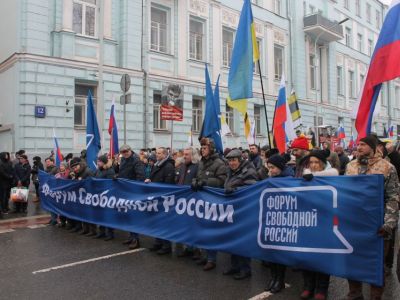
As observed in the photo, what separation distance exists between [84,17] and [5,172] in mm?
8024

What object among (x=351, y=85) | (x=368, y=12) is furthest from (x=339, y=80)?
(x=368, y=12)

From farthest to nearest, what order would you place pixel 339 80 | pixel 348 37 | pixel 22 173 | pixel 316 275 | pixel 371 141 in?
pixel 348 37, pixel 339 80, pixel 22 173, pixel 316 275, pixel 371 141

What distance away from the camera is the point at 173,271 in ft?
19.5

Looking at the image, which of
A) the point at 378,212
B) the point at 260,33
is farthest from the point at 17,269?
the point at 260,33

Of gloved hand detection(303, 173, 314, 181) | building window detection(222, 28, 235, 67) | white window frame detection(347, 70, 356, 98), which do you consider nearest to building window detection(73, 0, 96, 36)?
building window detection(222, 28, 235, 67)

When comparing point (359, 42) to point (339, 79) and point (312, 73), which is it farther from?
point (312, 73)

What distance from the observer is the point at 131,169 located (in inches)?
320

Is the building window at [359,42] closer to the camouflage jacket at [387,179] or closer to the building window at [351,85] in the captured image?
the building window at [351,85]

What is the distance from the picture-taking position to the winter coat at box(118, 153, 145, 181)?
807cm

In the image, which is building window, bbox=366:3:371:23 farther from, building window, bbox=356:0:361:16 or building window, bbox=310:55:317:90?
building window, bbox=310:55:317:90

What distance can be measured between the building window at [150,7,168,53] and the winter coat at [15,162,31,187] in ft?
29.6

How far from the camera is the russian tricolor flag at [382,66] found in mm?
4727

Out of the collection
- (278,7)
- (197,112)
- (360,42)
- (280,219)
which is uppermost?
(360,42)

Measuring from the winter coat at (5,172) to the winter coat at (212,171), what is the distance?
675 cm
